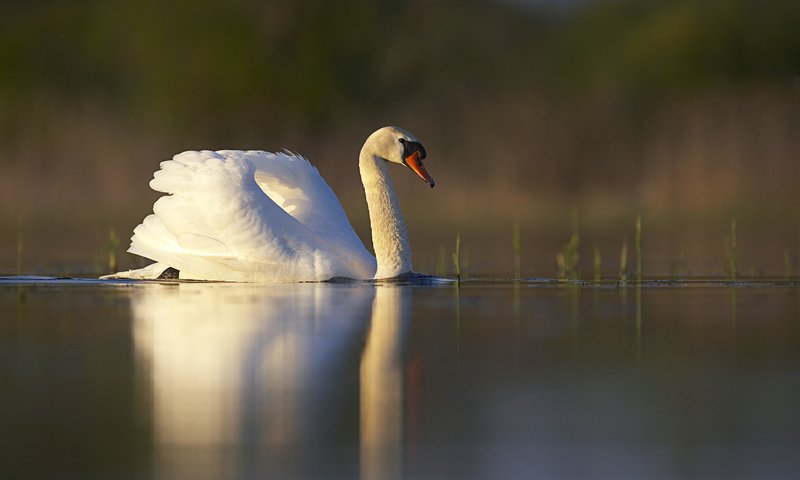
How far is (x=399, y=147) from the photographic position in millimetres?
13492

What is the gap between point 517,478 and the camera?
5.12 m

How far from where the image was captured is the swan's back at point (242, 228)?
40.7 ft

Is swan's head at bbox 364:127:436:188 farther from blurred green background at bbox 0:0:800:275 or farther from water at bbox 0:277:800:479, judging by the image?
blurred green background at bbox 0:0:800:275

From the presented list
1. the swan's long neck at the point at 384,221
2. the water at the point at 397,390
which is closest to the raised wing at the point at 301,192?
the swan's long neck at the point at 384,221

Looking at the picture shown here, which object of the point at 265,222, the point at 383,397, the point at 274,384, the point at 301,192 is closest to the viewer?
the point at 383,397

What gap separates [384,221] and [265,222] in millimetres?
1212

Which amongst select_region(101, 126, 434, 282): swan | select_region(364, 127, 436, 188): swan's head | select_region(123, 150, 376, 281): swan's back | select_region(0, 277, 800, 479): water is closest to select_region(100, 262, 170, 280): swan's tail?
select_region(101, 126, 434, 282): swan

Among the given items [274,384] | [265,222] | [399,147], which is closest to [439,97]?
[399,147]

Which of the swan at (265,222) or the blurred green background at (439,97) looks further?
the blurred green background at (439,97)

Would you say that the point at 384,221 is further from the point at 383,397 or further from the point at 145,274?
the point at 383,397

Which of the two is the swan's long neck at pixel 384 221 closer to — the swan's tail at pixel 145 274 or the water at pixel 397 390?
the swan's tail at pixel 145 274

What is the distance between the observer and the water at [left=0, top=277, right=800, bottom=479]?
5379 millimetres

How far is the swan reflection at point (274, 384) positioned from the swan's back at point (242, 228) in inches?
60.4

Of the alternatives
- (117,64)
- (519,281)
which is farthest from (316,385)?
(117,64)
